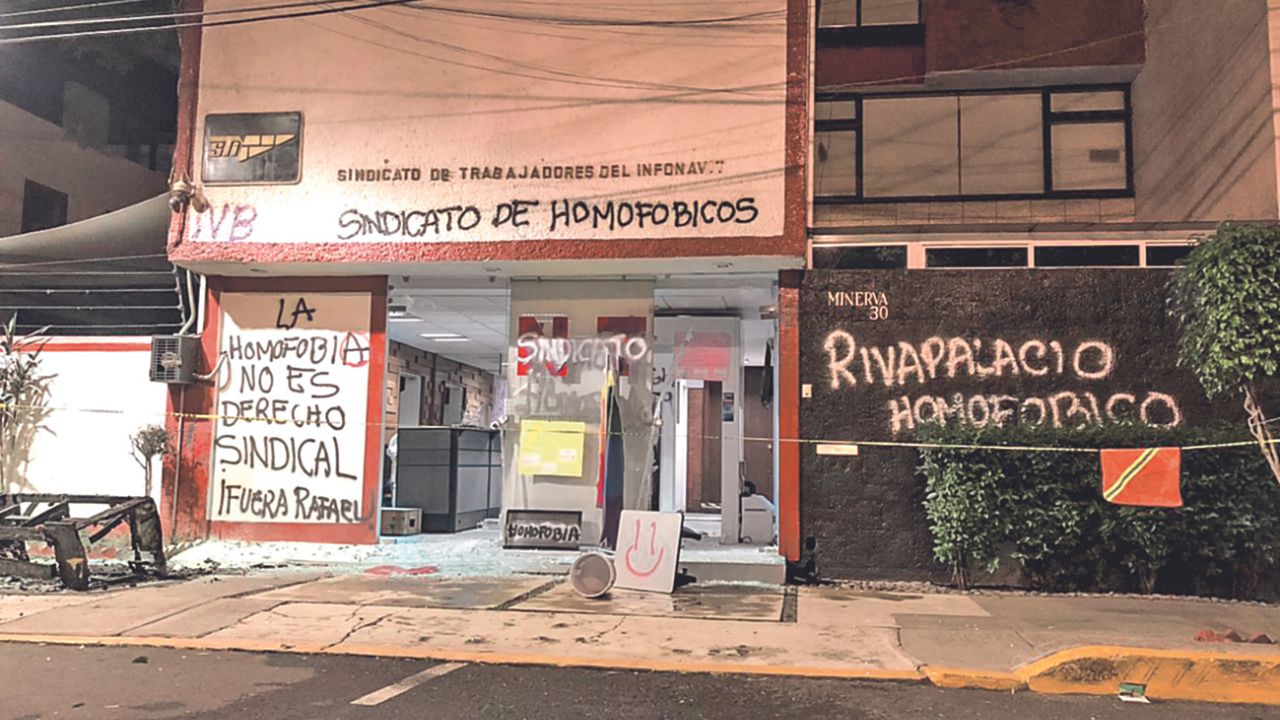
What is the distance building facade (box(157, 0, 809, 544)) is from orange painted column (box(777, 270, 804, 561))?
0.18 feet

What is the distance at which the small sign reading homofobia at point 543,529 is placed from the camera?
11.1m

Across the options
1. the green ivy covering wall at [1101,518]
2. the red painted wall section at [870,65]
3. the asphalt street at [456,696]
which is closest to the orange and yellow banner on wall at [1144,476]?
the green ivy covering wall at [1101,518]

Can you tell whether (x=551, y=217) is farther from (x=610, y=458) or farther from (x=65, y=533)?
(x=65, y=533)

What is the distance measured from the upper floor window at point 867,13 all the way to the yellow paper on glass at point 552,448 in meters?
7.12

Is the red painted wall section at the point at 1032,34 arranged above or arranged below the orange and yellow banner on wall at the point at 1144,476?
above

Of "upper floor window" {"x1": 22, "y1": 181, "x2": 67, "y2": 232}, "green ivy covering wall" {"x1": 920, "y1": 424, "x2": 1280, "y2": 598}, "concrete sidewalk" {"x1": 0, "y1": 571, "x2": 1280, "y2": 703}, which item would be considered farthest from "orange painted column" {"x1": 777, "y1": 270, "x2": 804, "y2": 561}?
"upper floor window" {"x1": 22, "y1": 181, "x2": 67, "y2": 232}

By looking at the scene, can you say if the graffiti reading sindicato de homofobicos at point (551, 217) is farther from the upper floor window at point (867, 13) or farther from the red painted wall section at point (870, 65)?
the upper floor window at point (867, 13)

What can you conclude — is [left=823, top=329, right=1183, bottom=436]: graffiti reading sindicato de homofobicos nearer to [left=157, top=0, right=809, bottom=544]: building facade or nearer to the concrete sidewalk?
[left=157, top=0, right=809, bottom=544]: building facade

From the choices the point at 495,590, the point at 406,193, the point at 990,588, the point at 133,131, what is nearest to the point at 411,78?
the point at 406,193

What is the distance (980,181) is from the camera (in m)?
13.1

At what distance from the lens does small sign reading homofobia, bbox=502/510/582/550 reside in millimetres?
11125

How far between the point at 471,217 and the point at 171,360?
405cm

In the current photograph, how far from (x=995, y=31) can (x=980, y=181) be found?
1.98 meters

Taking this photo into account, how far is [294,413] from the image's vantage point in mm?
11531
